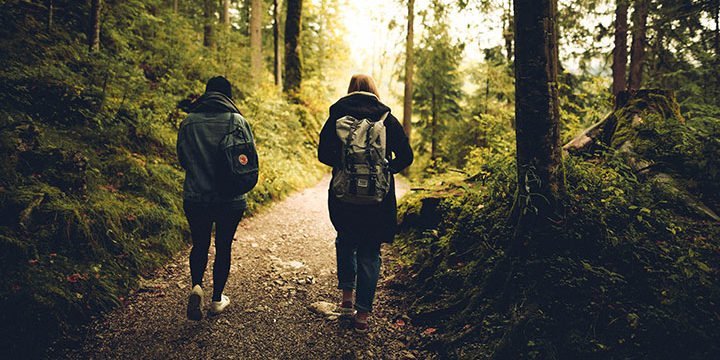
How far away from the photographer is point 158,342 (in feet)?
10.8

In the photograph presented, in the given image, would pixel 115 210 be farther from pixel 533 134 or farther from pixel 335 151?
pixel 533 134

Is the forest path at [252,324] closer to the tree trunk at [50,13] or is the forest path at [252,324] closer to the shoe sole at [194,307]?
the shoe sole at [194,307]

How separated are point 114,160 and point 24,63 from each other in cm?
235

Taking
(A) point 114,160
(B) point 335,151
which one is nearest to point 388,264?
(B) point 335,151

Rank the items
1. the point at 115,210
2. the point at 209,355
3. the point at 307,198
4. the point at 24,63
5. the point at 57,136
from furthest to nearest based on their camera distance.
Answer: the point at 307,198 < the point at 24,63 < the point at 57,136 < the point at 115,210 < the point at 209,355

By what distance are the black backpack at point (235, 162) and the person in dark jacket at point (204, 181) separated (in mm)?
48

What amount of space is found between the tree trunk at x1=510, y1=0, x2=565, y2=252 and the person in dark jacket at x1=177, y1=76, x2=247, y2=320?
2.62 m

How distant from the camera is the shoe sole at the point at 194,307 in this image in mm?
3541

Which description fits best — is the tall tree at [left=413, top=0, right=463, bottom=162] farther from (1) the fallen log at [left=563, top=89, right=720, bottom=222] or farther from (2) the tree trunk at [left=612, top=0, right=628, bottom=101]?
(1) the fallen log at [left=563, top=89, right=720, bottom=222]

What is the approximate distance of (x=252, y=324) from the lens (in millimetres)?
3752

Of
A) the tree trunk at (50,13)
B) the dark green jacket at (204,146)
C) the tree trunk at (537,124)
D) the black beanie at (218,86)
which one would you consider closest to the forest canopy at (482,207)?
the tree trunk at (537,124)

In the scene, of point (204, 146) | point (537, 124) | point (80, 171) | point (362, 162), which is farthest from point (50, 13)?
point (537, 124)

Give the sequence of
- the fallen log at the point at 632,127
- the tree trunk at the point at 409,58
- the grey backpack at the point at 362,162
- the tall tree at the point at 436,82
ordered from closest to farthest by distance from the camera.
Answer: the grey backpack at the point at 362,162 → the fallen log at the point at 632,127 → the tree trunk at the point at 409,58 → the tall tree at the point at 436,82

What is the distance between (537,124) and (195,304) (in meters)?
3.47
